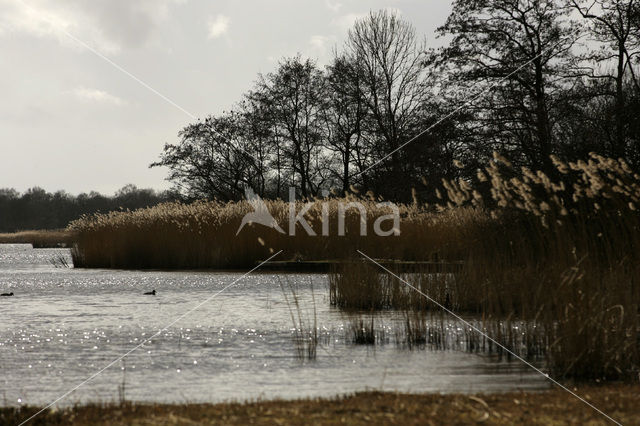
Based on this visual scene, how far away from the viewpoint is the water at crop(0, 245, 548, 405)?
541cm

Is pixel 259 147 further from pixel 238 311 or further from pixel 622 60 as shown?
pixel 238 311

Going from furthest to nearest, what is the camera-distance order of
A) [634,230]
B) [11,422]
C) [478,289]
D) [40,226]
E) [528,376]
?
[40,226] → [478,289] → [634,230] → [528,376] → [11,422]

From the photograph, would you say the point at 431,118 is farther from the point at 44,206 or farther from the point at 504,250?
the point at 44,206

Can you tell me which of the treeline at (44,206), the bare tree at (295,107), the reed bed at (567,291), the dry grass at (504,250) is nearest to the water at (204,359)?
the reed bed at (567,291)

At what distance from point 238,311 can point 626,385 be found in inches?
226

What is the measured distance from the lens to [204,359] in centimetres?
663

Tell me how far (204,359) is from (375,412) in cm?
252

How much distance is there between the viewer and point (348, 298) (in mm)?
10570

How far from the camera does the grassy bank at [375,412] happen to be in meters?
4.25

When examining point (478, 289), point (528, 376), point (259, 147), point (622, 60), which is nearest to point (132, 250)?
point (478, 289)

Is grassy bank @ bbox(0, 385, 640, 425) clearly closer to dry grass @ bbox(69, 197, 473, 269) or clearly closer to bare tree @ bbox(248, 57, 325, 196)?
dry grass @ bbox(69, 197, 473, 269)

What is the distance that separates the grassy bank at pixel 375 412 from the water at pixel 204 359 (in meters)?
0.45

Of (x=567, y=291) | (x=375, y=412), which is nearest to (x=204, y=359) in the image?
(x=375, y=412)

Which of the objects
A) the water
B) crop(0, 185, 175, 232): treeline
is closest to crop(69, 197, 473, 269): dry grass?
the water
